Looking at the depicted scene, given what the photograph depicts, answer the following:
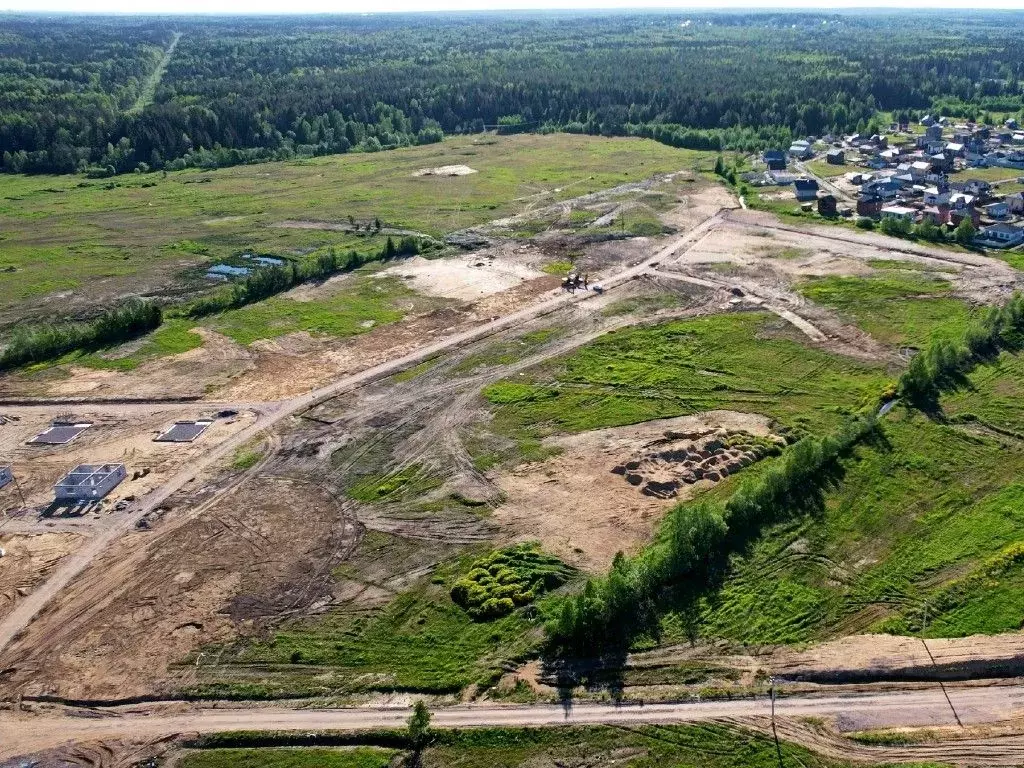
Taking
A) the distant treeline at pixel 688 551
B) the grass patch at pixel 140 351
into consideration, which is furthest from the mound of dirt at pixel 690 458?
the grass patch at pixel 140 351

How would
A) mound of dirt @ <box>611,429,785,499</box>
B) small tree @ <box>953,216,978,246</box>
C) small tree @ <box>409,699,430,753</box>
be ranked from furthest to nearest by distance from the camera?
small tree @ <box>953,216,978,246</box> < mound of dirt @ <box>611,429,785,499</box> < small tree @ <box>409,699,430,753</box>

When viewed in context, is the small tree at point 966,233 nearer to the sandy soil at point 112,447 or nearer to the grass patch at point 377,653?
the grass patch at point 377,653

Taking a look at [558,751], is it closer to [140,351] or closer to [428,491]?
[428,491]

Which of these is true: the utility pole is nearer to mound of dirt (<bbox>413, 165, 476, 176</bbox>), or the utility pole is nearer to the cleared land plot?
the cleared land plot

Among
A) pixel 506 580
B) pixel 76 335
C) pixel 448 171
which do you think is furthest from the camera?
pixel 448 171

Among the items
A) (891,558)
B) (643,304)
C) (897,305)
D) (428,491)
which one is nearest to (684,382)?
(643,304)

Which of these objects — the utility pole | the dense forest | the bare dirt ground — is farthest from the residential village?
the utility pole
